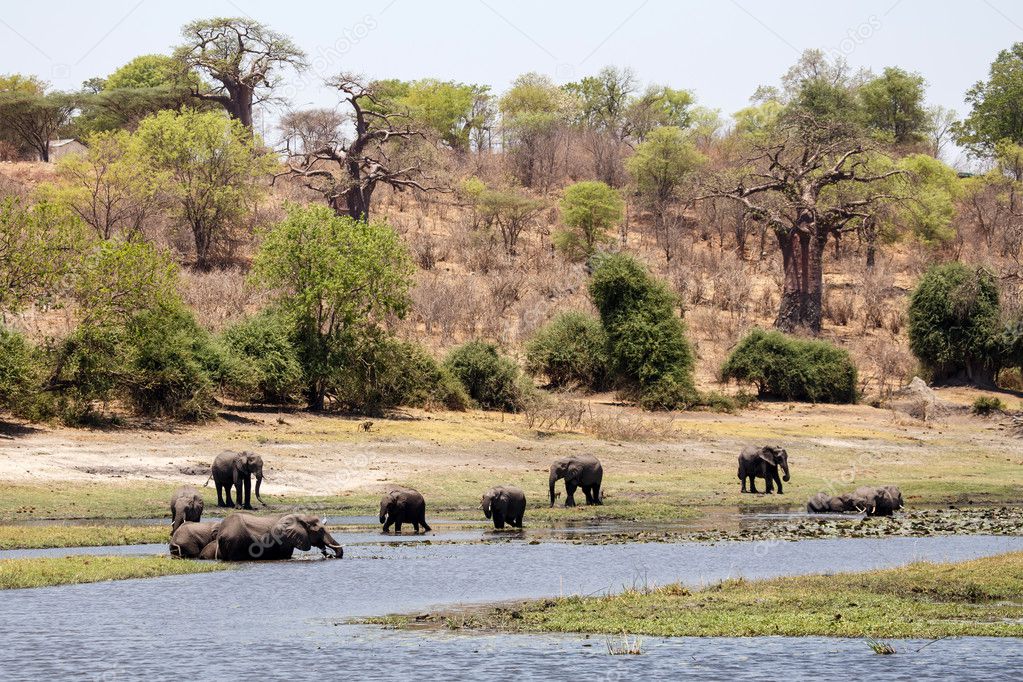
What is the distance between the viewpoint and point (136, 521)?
26047 millimetres

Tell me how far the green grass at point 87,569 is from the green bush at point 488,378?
2683 centimetres

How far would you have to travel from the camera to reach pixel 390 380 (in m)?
45.0

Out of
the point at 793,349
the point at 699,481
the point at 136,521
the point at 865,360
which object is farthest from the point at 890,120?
the point at 136,521

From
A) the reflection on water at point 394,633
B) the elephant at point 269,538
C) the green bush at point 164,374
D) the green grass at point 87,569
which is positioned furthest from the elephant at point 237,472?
the green bush at point 164,374

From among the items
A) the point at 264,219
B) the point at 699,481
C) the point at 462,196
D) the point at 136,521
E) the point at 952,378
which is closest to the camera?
the point at 136,521

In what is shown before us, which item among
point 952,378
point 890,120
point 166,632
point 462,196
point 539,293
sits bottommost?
point 166,632

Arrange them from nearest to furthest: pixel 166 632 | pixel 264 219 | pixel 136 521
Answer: pixel 166 632, pixel 136 521, pixel 264 219

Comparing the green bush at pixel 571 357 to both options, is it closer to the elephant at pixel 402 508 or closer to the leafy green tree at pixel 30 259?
the leafy green tree at pixel 30 259

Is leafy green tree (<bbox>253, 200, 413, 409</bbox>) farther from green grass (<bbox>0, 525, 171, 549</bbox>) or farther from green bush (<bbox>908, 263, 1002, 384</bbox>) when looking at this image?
green bush (<bbox>908, 263, 1002, 384</bbox>)

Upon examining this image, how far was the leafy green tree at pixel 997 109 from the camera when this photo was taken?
328ft

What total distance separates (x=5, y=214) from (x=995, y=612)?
2858 cm

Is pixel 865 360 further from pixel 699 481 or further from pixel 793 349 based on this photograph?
pixel 699 481

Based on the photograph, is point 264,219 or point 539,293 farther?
point 264,219

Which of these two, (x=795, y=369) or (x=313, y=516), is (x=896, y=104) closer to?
(x=795, y=369)
